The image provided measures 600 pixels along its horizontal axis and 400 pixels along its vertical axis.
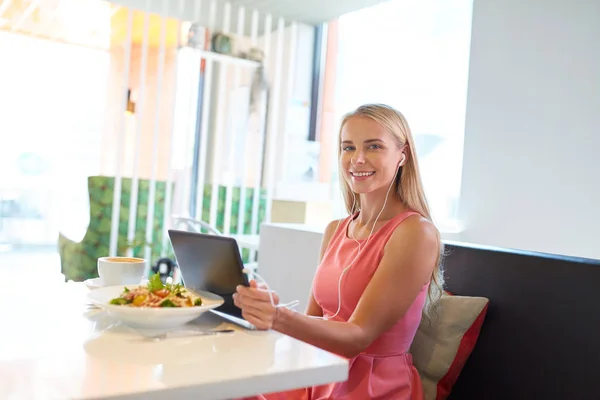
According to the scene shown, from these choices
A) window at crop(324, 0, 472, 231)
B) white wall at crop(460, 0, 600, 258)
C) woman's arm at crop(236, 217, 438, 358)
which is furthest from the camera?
window at crop(324, 0, 472, 231)

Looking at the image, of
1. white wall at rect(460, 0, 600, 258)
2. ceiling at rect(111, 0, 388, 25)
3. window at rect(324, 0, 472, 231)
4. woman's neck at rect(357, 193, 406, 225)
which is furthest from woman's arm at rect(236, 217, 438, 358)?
ceiling at rect(111, 0, 388, 25)

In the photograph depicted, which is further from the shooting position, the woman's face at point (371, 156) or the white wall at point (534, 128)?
the white wall at point (534, 128)

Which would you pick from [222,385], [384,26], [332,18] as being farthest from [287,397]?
[332,18]

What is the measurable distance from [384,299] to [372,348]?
0.16 metres

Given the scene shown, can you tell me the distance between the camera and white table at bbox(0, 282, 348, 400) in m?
0.73

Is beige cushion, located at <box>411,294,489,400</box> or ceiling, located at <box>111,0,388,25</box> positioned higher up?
ceiling, located at <box>111,0,388,25</box>

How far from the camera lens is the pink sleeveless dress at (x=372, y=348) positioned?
1.34 metres

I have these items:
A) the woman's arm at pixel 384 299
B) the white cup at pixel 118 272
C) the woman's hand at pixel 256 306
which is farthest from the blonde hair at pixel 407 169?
the white cup at pixel 118 272

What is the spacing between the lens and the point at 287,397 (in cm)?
141

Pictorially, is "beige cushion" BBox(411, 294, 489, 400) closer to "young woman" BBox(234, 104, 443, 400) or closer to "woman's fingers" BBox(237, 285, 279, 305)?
"young woman" BBox(234, 104, 443, 400)

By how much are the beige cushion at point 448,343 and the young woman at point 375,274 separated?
0.19 feet

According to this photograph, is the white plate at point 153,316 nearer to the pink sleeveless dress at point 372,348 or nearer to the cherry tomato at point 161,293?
the cherry tomato at point 161,293

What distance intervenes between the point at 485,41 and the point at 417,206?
2229 mm

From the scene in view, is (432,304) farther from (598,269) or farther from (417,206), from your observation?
(598,269)
